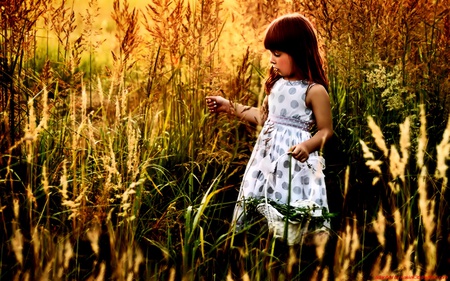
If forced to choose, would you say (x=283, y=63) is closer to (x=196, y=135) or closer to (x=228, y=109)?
(x=228, y=109)

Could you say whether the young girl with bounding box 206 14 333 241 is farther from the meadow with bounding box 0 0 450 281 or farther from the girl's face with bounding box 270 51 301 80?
the meadow with bounding box 0 0 450 281

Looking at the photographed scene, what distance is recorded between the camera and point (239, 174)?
3.24m

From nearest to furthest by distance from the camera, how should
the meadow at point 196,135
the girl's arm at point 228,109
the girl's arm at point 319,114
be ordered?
1. the meadow at point 196,135
2. the girl's arm at point 319,114
3. the girl's arm at point 228,109

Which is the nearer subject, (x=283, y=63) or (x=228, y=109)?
(x=283, y=63)

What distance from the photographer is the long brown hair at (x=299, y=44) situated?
2.83 m

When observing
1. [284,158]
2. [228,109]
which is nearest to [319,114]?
[284,158]

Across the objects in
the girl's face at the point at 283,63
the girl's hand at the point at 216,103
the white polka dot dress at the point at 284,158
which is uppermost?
the girl's face at the point at 283,63

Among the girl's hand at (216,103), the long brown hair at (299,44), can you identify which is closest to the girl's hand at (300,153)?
the long brown hair at (299,44)

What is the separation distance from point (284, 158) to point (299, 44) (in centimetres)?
54

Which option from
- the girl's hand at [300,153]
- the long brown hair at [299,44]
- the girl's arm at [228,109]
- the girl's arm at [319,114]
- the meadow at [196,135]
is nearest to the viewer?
the meadow at [196,135]

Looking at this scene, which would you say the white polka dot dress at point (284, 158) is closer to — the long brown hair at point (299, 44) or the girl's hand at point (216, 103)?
the long brown hair at point (299, 44)

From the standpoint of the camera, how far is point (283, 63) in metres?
2.86

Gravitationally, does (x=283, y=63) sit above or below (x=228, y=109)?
above

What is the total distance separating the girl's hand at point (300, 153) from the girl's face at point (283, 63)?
448 mm
